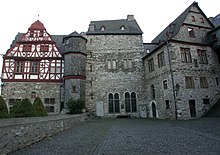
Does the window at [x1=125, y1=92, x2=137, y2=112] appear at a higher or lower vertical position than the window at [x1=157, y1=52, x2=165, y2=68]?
lower

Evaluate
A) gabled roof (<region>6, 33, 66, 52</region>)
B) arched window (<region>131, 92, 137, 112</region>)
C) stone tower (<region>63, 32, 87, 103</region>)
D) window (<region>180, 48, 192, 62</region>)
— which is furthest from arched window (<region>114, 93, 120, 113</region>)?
gabled roof (<region>6, 33, 66, 52</region>)

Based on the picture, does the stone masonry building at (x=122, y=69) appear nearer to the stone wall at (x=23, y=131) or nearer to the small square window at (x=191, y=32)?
the small square window at (x=191, y=32)

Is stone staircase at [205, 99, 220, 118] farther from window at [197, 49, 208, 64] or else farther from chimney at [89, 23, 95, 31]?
chimney at [89, 23, 95, 31]

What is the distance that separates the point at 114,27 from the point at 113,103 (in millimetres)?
11352

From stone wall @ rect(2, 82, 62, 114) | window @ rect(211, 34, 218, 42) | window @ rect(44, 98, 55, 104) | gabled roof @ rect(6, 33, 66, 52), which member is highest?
gabled roof @ rect(6, 33, 66, 52)

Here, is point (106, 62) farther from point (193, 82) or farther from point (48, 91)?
point (193, 82)

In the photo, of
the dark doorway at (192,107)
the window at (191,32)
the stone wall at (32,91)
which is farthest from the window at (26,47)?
the dark doorway at (192,107)

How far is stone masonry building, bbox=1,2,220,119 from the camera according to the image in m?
17.1

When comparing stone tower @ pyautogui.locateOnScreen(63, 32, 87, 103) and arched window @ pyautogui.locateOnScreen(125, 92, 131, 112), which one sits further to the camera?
arched window @ pyautogui.locateOnScreen(125, 92, 131, 112)

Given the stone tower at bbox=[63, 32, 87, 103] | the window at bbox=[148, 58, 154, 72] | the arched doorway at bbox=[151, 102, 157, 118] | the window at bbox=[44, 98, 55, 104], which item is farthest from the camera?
the window at bbox=[44, 98, 55, 104]

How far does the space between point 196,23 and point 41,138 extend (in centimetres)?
1921

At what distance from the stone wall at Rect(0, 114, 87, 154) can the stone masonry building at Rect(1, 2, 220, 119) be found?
37.0 feet

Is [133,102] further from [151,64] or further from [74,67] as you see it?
[74,67]

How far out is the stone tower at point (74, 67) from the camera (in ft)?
65.5
